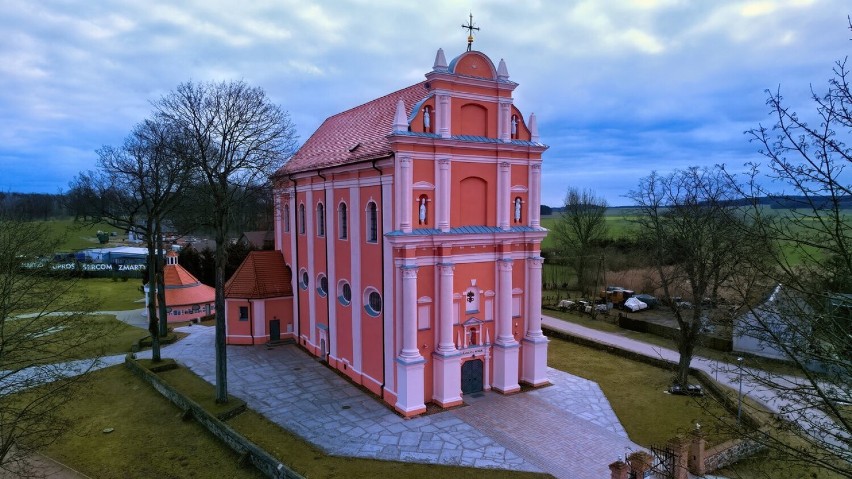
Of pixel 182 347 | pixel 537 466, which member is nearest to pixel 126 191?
pixel 182 347

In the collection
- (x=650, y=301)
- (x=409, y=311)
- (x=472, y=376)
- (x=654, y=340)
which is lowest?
(x=654, y=340)

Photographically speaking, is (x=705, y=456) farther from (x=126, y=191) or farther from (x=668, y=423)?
(x=126, y=191)

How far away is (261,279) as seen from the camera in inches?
1098

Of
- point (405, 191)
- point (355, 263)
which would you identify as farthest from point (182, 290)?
point (405, 191)

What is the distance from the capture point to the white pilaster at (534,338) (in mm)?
21156

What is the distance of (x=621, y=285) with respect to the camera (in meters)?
44.2

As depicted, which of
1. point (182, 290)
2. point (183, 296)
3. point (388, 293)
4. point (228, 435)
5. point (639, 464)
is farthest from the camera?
point (182, 290)

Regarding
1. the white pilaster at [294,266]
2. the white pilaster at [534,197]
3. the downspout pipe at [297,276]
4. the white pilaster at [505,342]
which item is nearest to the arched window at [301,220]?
the downspout pipe at [297,276]

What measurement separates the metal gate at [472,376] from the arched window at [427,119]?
31.1ft

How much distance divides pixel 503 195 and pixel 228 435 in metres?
13.3

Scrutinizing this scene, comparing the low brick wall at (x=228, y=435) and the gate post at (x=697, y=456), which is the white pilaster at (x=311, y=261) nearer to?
the low brick wall at (x=228, y=435)

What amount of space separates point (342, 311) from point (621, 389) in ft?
41.3

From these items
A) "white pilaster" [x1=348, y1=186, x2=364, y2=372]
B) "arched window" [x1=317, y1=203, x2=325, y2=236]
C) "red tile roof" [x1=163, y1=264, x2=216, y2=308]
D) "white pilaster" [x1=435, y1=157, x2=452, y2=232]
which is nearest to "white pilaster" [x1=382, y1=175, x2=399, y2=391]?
"white pilaster" [x1=435, y1=157, x2=452, y2=232]

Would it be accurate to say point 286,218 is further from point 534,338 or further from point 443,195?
point 534,338
